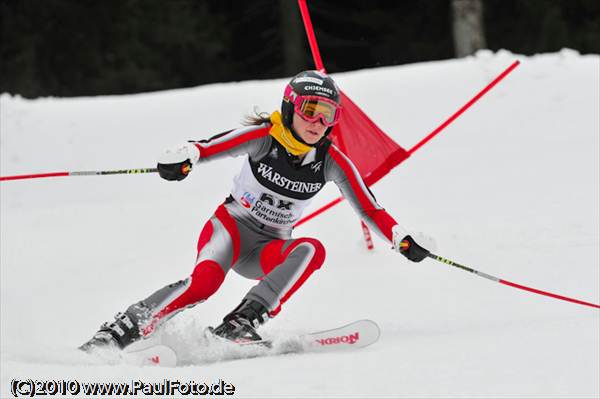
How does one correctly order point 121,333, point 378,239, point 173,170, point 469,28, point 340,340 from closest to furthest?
point 121,333 < point 173,170 < point 340,340 < point 378,239 < point 469,28

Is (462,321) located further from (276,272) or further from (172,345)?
(172,345)

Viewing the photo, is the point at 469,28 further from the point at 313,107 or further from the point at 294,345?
the point at 294,345

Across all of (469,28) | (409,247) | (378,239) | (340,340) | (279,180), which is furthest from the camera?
(469,28)

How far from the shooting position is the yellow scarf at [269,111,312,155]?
3951 millimetres

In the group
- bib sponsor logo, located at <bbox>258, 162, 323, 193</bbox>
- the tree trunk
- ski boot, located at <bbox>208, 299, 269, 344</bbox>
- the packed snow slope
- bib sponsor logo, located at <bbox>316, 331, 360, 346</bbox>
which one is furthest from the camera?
the tree trunk

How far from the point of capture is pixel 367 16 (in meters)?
16.4

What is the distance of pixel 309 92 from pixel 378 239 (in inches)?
101

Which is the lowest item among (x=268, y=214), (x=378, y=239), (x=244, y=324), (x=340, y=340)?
(x=378, y=239)

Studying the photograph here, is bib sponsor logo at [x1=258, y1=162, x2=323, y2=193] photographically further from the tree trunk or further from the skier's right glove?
the tree trunk

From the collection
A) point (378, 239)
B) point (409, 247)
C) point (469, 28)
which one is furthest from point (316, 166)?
point (469, 28)

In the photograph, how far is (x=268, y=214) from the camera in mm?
4074

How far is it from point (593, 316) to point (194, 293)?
1.89 metres

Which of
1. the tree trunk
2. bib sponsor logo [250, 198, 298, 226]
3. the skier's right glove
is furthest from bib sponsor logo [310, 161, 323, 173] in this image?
the tree trunk

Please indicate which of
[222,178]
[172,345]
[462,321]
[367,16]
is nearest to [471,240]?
[462,321]
